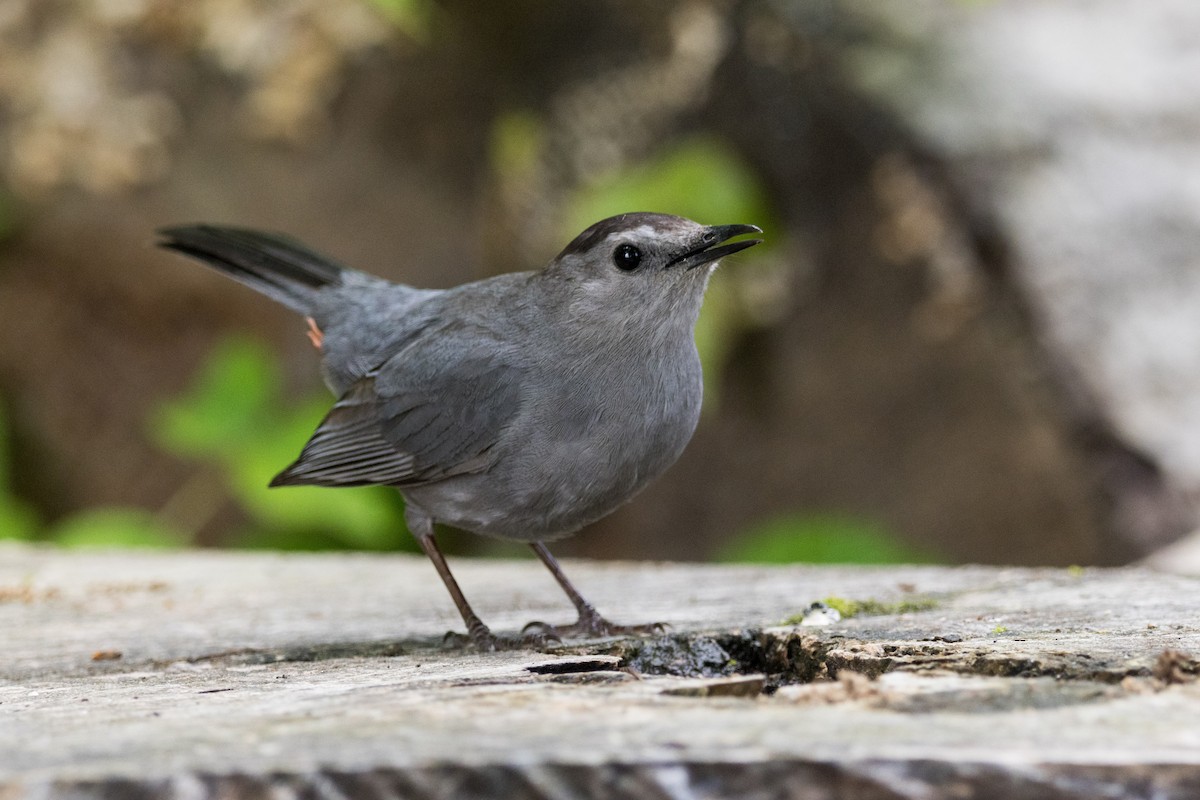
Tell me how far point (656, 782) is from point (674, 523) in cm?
534

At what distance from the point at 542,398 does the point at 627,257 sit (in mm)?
414

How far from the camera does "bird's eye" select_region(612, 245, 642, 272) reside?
313 cm

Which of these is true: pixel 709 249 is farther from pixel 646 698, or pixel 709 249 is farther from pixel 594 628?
pixel 646 698

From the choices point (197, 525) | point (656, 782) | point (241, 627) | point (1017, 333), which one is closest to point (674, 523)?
point (1017, 333)

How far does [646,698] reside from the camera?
5.53ft

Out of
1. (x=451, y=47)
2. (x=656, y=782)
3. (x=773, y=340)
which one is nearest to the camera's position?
(x=656, y=782)

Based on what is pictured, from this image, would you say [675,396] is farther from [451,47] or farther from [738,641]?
[451,47]

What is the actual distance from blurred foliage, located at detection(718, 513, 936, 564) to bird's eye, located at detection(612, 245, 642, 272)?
2.77 meters

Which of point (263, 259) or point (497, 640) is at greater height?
point (263, 259)

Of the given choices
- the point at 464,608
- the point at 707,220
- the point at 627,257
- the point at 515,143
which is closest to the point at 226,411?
the point at 515,143

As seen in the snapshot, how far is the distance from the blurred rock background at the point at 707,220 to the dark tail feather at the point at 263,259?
1846mm

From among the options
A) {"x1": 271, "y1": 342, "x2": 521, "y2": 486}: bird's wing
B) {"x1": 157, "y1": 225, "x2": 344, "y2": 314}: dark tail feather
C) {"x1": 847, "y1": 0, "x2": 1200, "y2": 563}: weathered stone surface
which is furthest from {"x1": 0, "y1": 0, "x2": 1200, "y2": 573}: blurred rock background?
{"x1": 271, "y1": 342, "x2": 521, "y2": 486}: bird's wing

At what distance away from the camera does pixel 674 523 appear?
663 centimetres

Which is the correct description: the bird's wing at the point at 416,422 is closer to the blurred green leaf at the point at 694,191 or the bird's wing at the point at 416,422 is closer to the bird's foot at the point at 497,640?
the bird's foot at the point at 497,640
